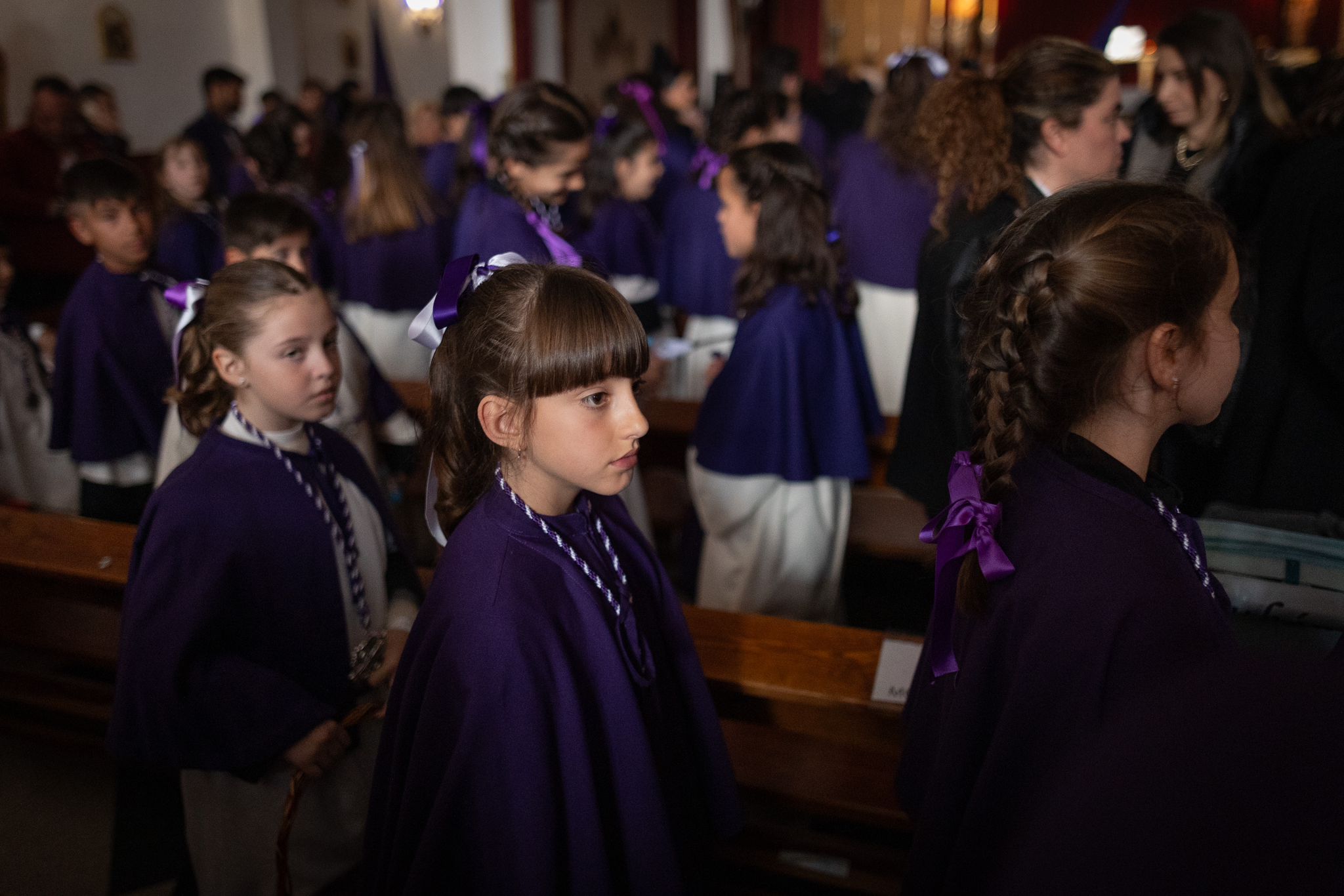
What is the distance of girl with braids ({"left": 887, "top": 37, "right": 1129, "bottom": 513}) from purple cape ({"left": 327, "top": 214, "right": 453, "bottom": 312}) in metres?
2.96

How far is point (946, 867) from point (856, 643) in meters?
0.89

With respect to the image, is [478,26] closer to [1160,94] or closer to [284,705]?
[1160,94]

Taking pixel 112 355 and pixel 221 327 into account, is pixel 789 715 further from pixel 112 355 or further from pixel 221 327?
pixel 112 355

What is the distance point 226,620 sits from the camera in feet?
5.53

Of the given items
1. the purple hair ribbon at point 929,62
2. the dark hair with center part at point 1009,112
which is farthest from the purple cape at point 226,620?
the purple hair ribbon at point 929,62

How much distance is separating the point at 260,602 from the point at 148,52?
31.9 feet

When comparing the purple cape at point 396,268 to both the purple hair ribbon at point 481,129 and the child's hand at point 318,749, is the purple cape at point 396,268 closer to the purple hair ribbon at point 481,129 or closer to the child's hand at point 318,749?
the purple hair ribbon at point 481,129

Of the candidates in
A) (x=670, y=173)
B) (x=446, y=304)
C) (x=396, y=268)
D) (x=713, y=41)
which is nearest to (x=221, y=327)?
(x=446, y=304)

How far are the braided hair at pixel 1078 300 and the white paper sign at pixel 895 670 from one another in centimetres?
76

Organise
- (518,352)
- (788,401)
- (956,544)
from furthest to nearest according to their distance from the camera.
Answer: (788,401) → (518,352) → (956,544)

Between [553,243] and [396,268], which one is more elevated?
[553,243]

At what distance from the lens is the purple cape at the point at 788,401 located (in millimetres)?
2652

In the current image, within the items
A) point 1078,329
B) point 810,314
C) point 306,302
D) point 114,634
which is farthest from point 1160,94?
point 114,634

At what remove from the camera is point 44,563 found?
2545mm
